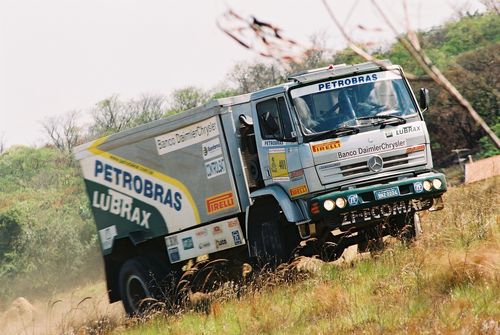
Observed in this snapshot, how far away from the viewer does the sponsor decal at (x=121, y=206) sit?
1605cm

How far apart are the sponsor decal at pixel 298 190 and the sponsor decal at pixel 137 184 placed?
1.95 m

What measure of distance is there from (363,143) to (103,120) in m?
49.8

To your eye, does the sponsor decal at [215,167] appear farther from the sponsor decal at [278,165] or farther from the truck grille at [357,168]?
the truck grille at [357,168]

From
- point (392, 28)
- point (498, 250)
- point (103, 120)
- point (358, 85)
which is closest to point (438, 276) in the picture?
point (498, 250)

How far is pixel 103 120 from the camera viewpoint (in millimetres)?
62688

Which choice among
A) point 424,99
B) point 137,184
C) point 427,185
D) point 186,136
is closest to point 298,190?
point 427,185

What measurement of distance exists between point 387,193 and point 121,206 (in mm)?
4487

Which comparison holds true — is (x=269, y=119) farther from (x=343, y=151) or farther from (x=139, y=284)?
(x=139, y=284)

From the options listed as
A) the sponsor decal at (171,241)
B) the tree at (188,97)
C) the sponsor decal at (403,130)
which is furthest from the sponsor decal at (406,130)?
the tree at (188,97)

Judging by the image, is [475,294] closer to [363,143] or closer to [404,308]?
[404,308]

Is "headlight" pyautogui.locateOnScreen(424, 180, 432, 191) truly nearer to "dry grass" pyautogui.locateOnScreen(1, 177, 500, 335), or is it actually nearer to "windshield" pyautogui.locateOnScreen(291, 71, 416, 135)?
"dry grass" pyautogui.locateOnScreen(1, 177, 500, 335)

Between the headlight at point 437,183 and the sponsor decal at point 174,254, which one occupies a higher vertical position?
the headlight at point 437,183

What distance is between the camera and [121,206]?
1639 cm

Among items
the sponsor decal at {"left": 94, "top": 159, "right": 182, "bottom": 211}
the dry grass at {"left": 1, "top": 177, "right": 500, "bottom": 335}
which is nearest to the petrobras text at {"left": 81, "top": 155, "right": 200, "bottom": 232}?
the sponsor decal at {"left": 94, "top": 159, "right": 182, "bottom": 211}
